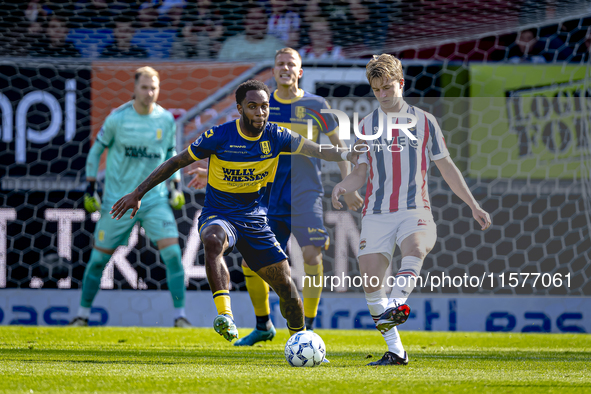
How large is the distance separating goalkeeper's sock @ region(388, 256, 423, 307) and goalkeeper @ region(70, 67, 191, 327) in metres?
3.12

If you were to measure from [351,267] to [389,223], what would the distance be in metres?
3.28

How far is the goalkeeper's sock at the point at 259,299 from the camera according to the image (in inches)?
216

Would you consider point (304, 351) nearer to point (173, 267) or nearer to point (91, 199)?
point (173, 267)

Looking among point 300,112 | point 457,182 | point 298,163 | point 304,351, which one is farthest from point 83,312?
point 457,182

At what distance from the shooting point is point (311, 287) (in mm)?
5977

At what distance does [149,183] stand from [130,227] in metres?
2.49

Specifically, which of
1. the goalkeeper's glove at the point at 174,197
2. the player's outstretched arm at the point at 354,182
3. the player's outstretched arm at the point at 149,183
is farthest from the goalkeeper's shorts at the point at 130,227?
the player's outstretched arm at the point at 354,182

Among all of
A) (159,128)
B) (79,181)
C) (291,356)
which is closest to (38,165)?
(79,181)

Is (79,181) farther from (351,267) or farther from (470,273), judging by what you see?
(470,273)

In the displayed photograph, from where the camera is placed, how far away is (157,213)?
271 inches

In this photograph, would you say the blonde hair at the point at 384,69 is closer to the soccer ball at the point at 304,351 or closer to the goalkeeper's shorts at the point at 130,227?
the soccer ball at the point at 304,351

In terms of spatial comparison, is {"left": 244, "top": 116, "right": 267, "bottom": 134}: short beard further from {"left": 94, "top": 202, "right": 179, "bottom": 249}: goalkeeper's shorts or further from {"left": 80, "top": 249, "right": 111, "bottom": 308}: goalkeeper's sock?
{"left": 80, "top": 249, "right": 111, "bottom": 308}: goalkeeper's sock

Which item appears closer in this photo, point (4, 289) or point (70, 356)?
point (70, 356)

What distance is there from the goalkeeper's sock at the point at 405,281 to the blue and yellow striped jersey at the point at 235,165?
3.39ft
